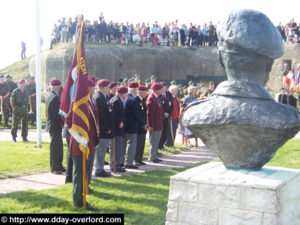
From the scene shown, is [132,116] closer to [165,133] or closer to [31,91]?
[165,133]

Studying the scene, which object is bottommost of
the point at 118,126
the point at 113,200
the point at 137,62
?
the point at 113,200

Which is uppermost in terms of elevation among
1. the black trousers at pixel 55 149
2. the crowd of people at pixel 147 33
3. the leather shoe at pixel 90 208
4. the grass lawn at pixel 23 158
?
the crowd of people at pixel 147 33

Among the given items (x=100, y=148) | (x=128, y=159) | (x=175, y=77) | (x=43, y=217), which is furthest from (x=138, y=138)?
(x=175, y=77)

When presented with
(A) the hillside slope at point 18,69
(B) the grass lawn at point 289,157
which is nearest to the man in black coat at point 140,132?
(B) the grass lawn at point 289,157

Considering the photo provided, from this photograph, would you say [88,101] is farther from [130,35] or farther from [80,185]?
[130,35]

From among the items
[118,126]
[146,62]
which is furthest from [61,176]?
[146,62]

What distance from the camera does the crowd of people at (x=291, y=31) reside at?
2861cm

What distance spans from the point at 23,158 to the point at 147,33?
22.6 m

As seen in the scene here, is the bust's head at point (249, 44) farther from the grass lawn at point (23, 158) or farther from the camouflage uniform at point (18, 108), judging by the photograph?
the camouflage uniform at point (18, 108)

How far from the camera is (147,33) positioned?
31.4 m

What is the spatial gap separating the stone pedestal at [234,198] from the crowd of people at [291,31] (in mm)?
25946

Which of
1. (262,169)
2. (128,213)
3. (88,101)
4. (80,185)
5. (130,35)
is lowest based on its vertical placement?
(128,213)

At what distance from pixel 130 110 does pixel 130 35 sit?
2221cm

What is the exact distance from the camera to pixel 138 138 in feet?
33.2
